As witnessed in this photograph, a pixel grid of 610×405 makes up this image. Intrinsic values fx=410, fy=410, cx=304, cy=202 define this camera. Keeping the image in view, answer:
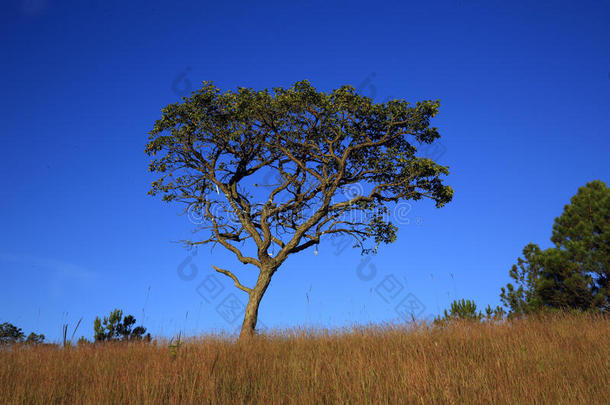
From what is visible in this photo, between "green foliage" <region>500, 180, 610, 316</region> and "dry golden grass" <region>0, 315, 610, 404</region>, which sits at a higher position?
"green foliage" <region>500, 180, 610, 316</region>

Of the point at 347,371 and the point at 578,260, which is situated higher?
the point at 578,260

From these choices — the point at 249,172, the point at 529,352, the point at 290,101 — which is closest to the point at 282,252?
the point at 249,172

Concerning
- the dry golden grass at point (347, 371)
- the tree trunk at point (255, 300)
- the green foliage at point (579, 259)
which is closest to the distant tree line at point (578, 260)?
the green foliage at point (579, 259)

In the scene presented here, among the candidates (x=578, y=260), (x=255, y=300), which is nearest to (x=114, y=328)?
(x=255, y=300)

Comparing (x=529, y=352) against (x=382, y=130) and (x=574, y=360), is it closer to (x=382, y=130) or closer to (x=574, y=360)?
(x=574, y=360)

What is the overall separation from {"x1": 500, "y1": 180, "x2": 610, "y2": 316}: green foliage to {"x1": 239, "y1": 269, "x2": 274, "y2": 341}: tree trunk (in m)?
8.84

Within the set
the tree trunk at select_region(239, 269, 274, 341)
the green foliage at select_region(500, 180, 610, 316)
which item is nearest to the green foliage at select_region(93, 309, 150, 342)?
the tree trunk at select_region(239, 269, 274, 341)

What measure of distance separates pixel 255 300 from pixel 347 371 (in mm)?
9252

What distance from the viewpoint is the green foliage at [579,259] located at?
1386 centimetres

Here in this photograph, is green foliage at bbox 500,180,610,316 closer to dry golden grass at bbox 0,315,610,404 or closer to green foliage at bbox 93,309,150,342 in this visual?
dry golden grass at bbox 0,315,610,404

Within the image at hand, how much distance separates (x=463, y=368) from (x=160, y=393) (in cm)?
473

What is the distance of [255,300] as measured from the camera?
15.6 metres

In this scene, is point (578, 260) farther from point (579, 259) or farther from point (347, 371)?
point (347, 371)

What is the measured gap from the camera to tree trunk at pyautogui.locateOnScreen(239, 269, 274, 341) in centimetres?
1525
